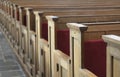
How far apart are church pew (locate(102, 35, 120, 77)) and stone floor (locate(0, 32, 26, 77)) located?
8.26ft

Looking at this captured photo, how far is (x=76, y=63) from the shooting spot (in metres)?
1.98

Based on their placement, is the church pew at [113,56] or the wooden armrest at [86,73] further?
the wooden armrest at [86,73]

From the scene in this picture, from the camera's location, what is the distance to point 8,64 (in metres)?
4.31

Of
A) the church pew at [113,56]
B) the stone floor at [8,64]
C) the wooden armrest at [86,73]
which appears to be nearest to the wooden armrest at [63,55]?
the wooden armrest at [86,73]

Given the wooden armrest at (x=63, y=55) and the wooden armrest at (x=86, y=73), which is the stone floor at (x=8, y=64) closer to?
the wooden armrest at (x=63, y=55)

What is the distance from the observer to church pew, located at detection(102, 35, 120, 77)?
1313 millimetres

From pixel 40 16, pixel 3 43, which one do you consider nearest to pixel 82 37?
pixel 40 16

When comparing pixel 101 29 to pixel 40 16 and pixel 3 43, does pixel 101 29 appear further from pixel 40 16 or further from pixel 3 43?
pixel 3 43

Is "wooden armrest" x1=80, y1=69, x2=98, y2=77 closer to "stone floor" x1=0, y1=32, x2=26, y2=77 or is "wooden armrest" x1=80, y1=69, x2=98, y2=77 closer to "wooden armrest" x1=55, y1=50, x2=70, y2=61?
"wooden armrest" x1=55, y1=50, x2=70, y2=61

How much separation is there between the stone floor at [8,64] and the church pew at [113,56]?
2.52 metres

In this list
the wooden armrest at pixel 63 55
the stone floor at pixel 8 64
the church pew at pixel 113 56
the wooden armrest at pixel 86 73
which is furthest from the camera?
the stone floor at pixel 8 64

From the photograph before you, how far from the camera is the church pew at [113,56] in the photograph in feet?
4.31

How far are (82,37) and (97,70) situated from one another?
0.42 meters

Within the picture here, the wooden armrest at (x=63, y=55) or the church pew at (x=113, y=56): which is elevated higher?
the church pew at (x=113, y=56)
